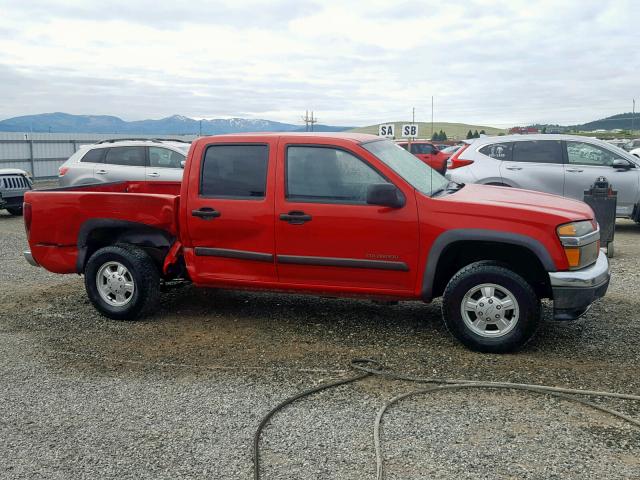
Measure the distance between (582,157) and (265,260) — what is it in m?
7.50

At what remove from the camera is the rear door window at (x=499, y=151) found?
37.6ft

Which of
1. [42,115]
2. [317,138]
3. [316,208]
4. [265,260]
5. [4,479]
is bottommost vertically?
[4,479]

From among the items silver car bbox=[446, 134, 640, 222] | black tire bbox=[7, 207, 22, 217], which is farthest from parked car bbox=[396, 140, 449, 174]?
black tire bbox=[7, 207, 22, 217]

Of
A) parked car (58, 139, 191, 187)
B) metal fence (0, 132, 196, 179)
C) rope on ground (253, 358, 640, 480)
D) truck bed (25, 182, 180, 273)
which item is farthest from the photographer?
metal fence (0, 132, 196, 179)

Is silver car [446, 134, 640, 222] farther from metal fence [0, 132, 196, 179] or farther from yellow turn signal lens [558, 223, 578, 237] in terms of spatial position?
metal fence [0, 132, 196, 179]

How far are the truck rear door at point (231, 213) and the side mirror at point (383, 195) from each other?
925 mm

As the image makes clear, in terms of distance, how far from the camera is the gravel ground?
3578 millimetres

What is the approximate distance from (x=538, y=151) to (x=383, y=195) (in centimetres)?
697

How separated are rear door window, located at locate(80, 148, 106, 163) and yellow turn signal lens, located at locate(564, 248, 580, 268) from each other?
10.5 metres

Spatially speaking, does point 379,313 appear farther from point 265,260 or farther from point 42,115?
point 42,115

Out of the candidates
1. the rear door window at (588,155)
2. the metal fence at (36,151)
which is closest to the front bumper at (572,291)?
the rear door window at (588,155)

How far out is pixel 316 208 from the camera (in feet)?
18.1

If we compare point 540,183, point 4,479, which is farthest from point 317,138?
point 540,183

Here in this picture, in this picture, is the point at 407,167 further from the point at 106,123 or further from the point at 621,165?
the point at 106,123
